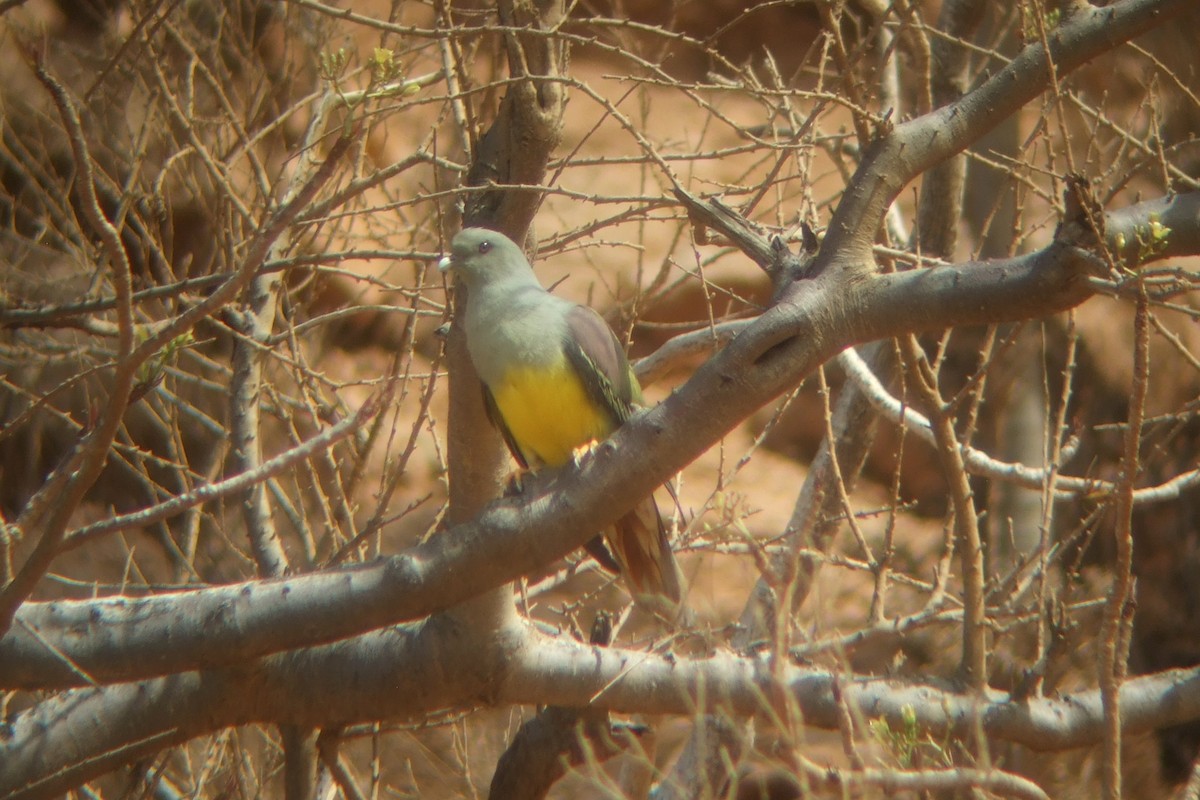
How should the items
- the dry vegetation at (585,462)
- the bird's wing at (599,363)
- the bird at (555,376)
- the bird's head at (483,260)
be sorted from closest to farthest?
the dry vegetation at (585,462) < the bird's head at (483,260) < the bird at (555,376) < the bird's wing at (599,363)

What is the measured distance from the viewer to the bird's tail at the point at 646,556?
3984 millimetres

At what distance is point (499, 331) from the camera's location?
396 centimetres

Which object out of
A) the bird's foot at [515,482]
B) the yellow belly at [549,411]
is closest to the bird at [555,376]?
the yellow belly at [549,411]

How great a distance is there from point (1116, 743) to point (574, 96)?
8803mm

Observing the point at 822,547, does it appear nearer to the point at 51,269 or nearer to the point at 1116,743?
the point at 1116,743

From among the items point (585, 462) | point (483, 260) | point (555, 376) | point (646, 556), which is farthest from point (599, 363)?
point (585, 462)

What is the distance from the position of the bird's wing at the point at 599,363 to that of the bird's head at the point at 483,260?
255mm

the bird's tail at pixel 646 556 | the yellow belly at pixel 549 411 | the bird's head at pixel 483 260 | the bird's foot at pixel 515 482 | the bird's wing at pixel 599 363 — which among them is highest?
the bird's head at pixel 483 260

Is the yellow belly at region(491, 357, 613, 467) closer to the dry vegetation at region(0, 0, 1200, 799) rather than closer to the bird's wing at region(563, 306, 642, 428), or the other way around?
the bird's wing at region(563, 306, 642, 428)

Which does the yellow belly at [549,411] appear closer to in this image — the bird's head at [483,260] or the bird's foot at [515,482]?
the bird's foot at [515,482]

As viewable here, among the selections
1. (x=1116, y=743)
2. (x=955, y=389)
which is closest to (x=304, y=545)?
(x=1116, y=743)

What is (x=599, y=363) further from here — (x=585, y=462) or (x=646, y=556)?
(x=585, y=462)

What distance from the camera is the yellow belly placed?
3932mm

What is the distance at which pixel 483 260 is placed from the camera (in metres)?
3.98
